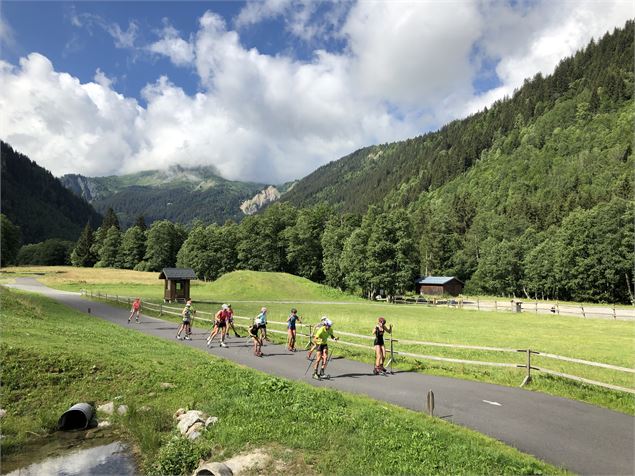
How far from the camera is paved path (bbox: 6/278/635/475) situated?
9575 millimetres

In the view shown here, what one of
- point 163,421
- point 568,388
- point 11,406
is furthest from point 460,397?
point 11,406

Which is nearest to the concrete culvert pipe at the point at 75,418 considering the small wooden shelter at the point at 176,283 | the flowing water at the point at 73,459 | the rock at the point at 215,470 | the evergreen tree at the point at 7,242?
the flowing water at the point at 73,459

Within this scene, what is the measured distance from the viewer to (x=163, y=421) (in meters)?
12.8

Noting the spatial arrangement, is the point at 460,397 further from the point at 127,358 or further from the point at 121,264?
the point at 121,264

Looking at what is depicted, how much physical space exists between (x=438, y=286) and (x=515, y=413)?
81821mm

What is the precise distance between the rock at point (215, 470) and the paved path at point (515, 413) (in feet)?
20.6

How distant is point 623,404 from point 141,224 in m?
149

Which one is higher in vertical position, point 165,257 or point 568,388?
point 165,257

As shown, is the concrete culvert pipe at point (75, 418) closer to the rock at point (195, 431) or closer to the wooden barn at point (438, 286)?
the rock at point (195, 431)

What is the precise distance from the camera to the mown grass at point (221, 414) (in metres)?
8.88

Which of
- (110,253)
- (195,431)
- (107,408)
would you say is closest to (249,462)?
(195,431)

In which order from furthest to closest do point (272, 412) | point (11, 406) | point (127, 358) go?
point (127, 358) < point (11, 406) < point (272, 412)

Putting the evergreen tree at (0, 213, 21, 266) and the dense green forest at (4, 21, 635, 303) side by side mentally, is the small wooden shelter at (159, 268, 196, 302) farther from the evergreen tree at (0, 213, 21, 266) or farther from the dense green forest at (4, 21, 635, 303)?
the evergreen tree at (0, 213, 21, 266)

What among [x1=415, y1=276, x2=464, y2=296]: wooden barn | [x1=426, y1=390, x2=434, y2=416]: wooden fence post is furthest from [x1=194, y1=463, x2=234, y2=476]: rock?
[x1=415, y1=276, x2=464, y2=296]: wooden barn
